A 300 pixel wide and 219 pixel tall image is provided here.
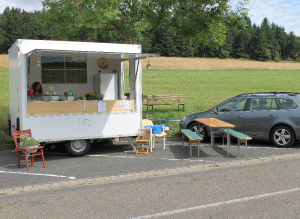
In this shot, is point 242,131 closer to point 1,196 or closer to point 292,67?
point 1,196

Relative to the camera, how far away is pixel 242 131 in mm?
10289

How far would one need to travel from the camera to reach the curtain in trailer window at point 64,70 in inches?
→ 417

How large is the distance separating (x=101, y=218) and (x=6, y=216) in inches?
56.0

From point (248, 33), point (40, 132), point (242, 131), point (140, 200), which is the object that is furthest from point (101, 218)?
point (248, 33)

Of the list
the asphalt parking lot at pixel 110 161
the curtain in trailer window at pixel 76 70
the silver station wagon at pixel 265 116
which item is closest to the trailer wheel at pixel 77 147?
→ the asphalt parking lot at pixel 110 161

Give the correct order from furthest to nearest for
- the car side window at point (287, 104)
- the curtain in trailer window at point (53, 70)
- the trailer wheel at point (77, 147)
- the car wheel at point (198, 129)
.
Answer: the car wheel at point (198, 129) → the curtain in trailer window at point (53, 70) → the car side window at point (287, 104) → the trailer wheel at point (77, 147)

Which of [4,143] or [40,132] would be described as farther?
[4,143]

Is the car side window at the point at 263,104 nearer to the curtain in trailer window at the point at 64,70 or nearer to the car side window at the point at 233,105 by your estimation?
the car side window at the point at 233,105

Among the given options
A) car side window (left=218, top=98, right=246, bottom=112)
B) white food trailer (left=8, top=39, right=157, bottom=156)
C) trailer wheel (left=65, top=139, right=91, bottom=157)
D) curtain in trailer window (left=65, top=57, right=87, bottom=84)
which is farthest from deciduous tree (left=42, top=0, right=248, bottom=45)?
trailer wheel (left=65, top=139, right=91, bottom=157)

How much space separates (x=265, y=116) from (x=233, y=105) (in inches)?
42.5

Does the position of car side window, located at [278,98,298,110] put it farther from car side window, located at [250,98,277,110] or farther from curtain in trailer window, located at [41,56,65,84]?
curtain in trailer window, located at [41,56,65,84]

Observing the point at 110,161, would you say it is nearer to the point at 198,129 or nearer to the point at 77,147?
the point at 77,147

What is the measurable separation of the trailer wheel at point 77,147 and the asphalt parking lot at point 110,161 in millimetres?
152

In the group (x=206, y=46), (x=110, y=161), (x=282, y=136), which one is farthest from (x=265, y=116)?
(x=206, y=46)
